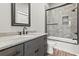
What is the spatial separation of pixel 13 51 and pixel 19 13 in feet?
2.44

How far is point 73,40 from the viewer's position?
1310 millimetres

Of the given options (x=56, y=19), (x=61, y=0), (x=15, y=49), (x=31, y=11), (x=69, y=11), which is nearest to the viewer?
(x=15, y=49)

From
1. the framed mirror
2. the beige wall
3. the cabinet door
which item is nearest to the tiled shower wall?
the beige wall

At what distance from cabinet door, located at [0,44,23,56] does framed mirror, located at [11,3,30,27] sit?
62 centimetres

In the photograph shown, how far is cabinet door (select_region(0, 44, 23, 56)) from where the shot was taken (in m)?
0.73

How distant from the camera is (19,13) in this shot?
1.47 metres

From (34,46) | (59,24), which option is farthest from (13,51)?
(59,24)

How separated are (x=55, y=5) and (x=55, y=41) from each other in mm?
401

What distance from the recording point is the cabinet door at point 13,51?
0.73 m

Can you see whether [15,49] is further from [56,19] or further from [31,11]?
[31,11]

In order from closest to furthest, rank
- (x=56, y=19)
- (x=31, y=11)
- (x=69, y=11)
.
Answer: (x=56, y=19), (x=69, y=11), (x=31, y=11)

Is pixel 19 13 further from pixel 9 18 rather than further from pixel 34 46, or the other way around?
pixel 34 46

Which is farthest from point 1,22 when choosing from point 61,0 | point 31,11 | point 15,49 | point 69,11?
point 69,11

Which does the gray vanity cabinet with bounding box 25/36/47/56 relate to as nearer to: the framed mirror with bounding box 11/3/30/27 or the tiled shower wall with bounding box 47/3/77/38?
the tiled shower wall with bounding box 47/3/77/38
